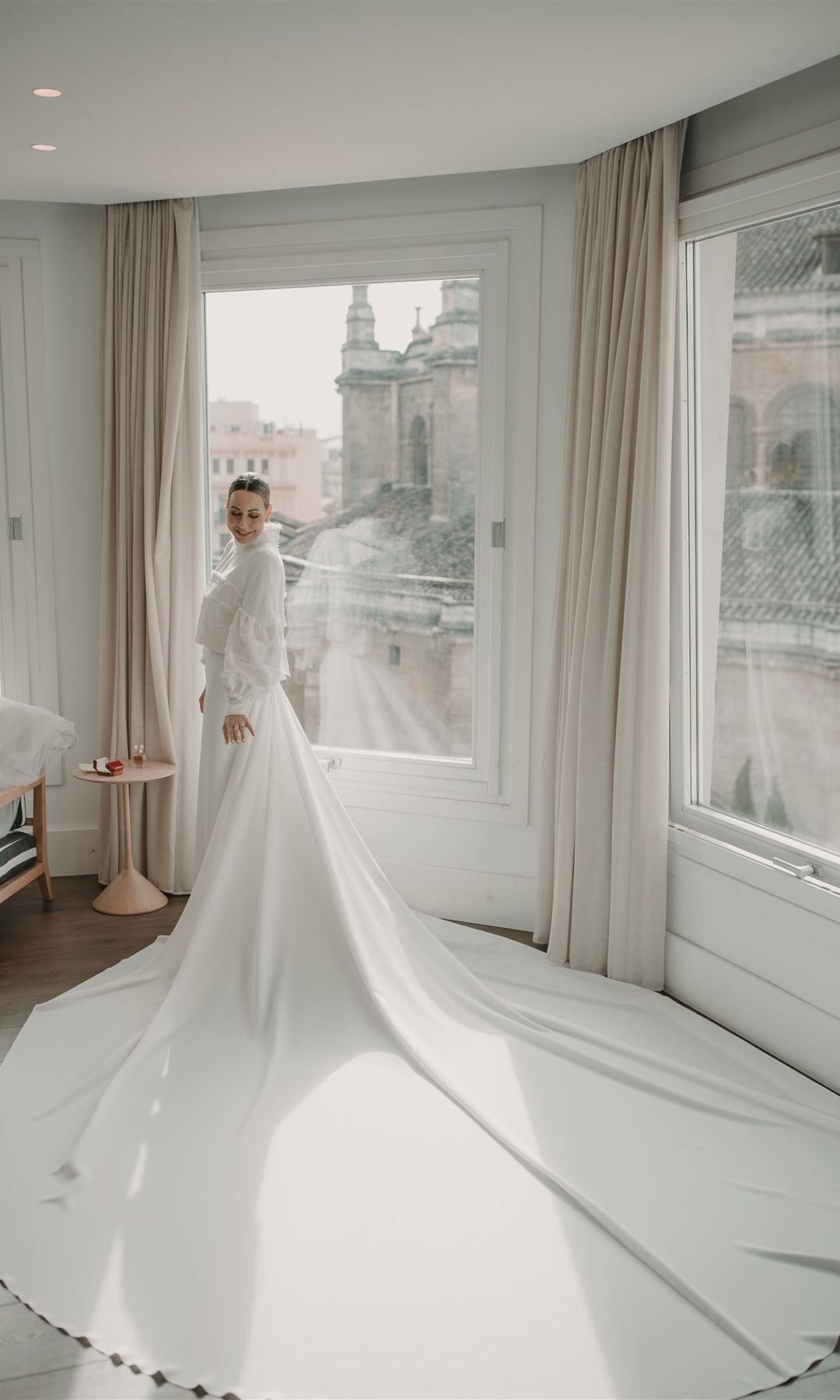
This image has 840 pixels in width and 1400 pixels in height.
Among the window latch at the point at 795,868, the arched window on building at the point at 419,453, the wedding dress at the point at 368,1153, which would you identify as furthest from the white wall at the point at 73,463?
the window latch at the point at 795,868

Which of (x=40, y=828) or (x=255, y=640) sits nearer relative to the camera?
(x=255, y=640)

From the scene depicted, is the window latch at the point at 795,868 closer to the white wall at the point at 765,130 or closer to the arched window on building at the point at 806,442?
the arched window on building at the point at 806,442

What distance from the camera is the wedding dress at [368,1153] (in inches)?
74.8

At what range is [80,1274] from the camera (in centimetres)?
206

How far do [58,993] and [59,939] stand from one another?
0.51 m

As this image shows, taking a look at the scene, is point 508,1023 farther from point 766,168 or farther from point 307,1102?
point 766,168

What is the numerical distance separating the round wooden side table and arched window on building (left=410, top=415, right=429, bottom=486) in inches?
57.8

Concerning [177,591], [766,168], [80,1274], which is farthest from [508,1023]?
[766,168]

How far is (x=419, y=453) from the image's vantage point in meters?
4.02

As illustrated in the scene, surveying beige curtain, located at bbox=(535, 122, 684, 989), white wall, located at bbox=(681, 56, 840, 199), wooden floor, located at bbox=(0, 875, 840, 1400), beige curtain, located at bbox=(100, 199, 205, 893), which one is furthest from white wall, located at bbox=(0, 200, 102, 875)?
white wall, located at bbox=(681, 56, 840, 199)

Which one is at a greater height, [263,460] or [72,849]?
[263,460]

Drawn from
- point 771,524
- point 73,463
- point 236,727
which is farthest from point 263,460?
point 771,524

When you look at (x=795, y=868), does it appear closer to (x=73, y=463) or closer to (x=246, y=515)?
(x=246, y=515)

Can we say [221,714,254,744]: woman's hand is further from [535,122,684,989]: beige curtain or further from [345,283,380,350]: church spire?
[345,283,380,350]: church spire
